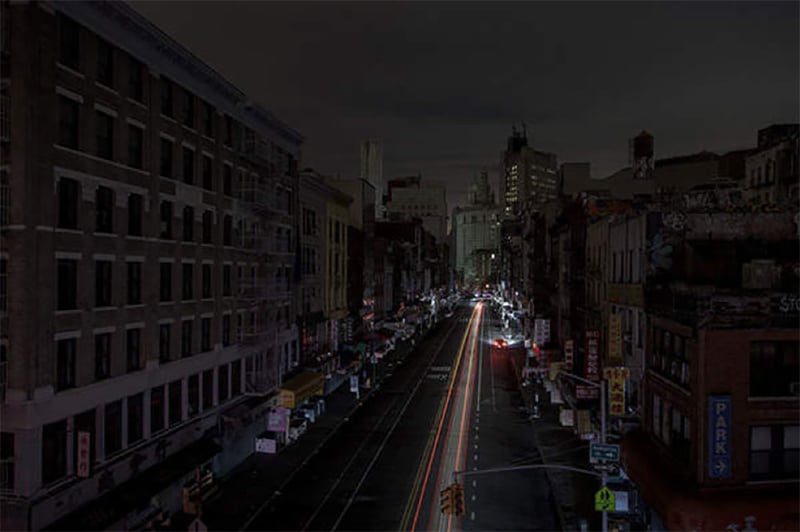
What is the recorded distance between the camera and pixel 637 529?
100ft

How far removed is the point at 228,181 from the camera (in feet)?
142

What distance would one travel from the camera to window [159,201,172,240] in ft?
114

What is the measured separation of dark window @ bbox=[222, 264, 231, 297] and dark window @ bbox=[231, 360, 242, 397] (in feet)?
14.6

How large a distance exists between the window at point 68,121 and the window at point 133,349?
861cm

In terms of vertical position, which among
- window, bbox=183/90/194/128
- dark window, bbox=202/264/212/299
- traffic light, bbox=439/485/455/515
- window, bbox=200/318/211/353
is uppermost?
window, bbox=183/90/194/128

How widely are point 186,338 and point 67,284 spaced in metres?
11.0

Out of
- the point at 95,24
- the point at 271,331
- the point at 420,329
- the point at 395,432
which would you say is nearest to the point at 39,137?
the point at 95,24

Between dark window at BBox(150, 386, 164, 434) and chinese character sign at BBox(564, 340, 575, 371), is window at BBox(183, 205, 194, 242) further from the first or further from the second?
chinese character sign at BBox(564, 340, 575, 371)

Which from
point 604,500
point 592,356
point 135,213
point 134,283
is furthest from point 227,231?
point 604,500

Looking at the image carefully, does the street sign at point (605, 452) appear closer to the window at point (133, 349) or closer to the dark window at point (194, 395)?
the window at point (133, 349)

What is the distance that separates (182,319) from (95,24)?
14.7 metres

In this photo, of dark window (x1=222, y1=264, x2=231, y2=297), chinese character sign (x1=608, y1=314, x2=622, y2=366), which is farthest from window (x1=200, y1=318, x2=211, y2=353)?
chinese character sign (x1=608, y1=314, x2=622, y2=366)

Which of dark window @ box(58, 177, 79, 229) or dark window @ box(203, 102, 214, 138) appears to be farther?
dark window @ box(203, 102, 214, 138)

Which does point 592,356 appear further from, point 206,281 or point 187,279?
point 187,279
